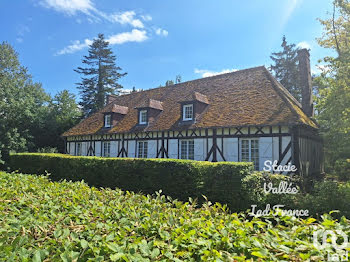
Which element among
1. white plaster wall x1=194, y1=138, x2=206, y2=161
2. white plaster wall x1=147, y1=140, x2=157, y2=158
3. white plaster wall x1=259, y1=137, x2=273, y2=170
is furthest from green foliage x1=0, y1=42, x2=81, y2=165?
white plaster wall x1=259, y1=137, x2=273, y2=170

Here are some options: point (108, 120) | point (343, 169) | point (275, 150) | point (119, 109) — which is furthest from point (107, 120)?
point (343, 169)

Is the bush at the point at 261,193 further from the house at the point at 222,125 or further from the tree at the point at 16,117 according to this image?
the tree at the point at 16,117

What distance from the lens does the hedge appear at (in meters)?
8.62

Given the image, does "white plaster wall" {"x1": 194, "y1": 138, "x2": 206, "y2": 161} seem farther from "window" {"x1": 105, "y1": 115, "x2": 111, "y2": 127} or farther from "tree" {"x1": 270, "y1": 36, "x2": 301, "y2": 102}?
"tree" {"x1": 270, "y1": 36, "x2": 301, "y2": 102}

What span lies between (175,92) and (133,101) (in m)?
4.34

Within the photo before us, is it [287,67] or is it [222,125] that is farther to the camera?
[287,67]

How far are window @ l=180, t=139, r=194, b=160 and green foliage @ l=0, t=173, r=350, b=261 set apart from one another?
11541mm

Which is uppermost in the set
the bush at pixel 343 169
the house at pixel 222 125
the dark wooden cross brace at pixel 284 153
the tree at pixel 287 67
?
the tree at pixel 287 67

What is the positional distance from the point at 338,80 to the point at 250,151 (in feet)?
15.8

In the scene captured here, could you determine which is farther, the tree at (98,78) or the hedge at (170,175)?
the tree at (98,78)

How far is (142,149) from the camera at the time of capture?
16.7 meters

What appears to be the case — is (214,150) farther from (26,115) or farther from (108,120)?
(26,115)

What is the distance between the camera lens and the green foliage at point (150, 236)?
5.25 ft

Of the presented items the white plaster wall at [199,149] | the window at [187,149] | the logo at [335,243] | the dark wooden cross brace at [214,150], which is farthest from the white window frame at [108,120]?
the logo at [335,243]
